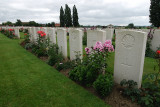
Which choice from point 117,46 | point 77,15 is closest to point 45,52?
point 117,46

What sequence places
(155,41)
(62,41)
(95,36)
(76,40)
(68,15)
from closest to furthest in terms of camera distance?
(95,36) < (76,40) < (62,41) < (155,41) < (68,15)

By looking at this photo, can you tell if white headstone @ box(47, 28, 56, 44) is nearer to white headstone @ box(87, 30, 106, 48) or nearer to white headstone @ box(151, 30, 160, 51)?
white headstone @ box(87, 30, 106, 48)

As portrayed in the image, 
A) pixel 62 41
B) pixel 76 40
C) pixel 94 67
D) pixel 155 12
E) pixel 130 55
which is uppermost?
pixel 155 12

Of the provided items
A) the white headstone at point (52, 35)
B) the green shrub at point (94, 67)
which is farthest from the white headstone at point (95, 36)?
the white headstone at point (52, 35)

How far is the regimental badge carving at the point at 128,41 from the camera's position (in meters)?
3.08

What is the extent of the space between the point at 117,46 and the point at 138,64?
728 mm

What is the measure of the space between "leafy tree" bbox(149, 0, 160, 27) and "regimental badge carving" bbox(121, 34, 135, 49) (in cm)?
3193

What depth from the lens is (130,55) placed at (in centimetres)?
317

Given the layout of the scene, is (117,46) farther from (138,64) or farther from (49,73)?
(49,73)

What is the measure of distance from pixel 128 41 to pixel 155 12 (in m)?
32.8

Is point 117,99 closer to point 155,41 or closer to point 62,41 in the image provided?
point 62,41

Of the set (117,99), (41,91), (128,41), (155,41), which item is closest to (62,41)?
(41,91)

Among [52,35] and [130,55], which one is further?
[52,35]

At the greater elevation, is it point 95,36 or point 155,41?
point 95,36
